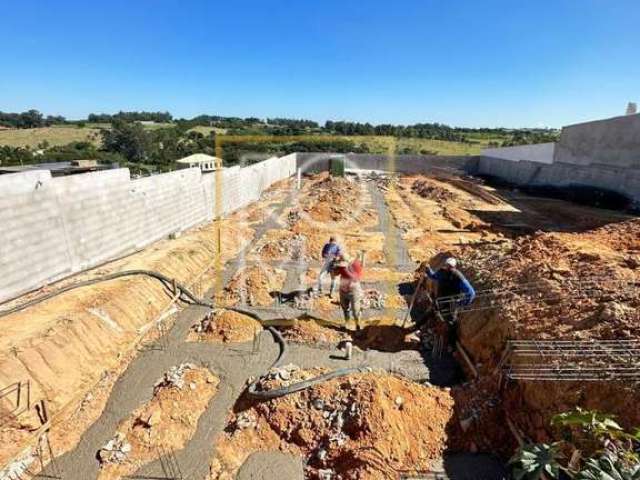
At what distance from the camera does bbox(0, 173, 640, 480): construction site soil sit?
503 centimetres

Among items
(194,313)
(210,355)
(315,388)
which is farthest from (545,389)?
(194,313)

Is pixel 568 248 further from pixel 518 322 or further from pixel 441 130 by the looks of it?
pixel 441 130

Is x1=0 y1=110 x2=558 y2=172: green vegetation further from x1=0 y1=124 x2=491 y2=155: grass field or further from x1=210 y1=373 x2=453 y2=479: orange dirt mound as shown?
x1=210 y1=373 x2=453 y2=479: orange dirt mound

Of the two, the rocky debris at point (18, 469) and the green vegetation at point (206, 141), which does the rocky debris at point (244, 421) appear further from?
the green vegetation at point (206, 141)

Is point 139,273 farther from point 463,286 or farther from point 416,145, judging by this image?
point 416,145

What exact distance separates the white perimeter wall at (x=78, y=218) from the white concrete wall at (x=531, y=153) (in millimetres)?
26901

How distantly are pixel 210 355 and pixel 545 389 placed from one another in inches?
215

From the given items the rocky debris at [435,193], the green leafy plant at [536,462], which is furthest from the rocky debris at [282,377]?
the rocky debris at [435,193]

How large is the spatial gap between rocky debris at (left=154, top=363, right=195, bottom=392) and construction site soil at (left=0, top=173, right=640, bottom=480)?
0.16 m

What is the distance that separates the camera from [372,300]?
9.68 metres

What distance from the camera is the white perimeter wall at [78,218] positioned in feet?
26.6

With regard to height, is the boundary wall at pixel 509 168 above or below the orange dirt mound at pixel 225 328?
above

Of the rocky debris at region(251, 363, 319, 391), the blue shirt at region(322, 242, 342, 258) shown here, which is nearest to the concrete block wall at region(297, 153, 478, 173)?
the blue shirt at region(322, 242, 342, 258)

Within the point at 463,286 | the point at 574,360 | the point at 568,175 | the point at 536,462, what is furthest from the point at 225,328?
the point at 568,175
